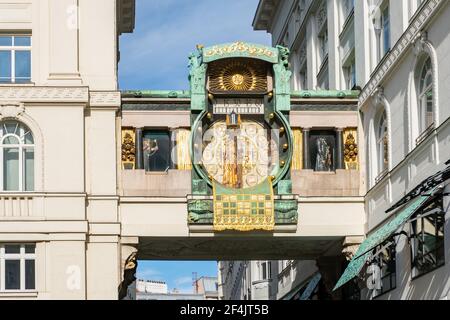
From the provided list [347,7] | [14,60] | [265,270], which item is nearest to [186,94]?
[14,60]

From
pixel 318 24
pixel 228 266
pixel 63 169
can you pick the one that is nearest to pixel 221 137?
pixel 63 169

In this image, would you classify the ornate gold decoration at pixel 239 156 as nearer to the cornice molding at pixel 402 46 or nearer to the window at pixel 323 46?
the cornice molding at pixel 402 46

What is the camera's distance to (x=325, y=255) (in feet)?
151

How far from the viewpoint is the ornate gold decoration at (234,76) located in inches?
1651

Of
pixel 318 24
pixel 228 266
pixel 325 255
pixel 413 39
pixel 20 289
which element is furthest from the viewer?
pixel 228 266

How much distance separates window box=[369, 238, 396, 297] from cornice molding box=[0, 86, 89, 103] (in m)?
10.9

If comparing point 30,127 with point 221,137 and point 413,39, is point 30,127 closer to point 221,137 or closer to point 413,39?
point 221,137

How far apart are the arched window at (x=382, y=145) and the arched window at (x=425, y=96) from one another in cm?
364

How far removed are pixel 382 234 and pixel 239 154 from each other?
315 inches

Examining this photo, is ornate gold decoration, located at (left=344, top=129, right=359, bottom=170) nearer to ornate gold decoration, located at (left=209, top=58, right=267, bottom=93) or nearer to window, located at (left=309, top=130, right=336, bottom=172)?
window, located at (left=309, top=130, right=336, bottom=172)

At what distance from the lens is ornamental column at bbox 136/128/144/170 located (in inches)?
1638

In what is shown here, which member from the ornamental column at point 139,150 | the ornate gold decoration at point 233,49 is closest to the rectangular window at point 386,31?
the ornate gold decoration at point 233,49

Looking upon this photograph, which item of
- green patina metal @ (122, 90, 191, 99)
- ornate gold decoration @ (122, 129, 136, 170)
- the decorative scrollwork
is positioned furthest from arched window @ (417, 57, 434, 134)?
ornate gold decoration @ (122, 129, 136, 170)
